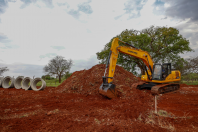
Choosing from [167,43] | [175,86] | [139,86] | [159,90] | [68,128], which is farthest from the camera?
[167,43]

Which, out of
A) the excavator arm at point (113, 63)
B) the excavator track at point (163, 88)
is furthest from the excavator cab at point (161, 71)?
the excavator track at point (163, 88)

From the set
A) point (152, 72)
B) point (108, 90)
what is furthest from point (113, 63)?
point (152, 72)

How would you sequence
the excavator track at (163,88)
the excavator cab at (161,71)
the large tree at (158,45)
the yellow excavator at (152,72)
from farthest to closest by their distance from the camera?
the large tree at (158,45) < the excavator cab at (161,71) < the excavator track at (163,88) < the yellow excavator at (152,72)

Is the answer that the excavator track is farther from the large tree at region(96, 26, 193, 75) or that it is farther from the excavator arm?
the large tree at region(96, 26, 193, 75)

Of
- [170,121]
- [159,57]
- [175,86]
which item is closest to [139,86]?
[175,86]

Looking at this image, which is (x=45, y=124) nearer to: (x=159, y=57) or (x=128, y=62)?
(x=128, y=62)

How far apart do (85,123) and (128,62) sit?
1783cm

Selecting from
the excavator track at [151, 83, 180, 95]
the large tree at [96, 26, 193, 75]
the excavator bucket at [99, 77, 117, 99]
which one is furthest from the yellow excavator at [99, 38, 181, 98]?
the large tree at [96, 26, 193, 75]

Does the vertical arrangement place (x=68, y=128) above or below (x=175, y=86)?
below

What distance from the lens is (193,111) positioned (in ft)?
17.2

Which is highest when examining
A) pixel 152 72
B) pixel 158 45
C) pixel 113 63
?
pixel 158 45

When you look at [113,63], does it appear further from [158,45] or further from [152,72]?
[158,45]

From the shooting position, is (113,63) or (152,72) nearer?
(113,63)

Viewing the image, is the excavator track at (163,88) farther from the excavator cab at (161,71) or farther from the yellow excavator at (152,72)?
the excavator cab at (161,71)
